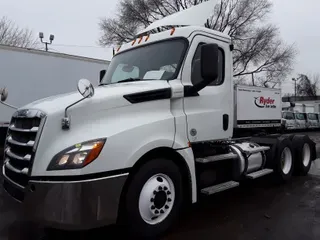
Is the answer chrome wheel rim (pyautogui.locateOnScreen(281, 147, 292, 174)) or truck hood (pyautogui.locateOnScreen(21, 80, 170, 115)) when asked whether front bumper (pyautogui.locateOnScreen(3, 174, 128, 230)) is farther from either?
chrome wheel rim (pyautogui.locateOnScreen(281, 147, 292, 174))

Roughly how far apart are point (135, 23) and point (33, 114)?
29.3 meters

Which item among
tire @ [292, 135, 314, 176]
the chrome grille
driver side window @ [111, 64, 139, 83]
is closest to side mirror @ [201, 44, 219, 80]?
driver side window @ [111, 64, 139, 83]

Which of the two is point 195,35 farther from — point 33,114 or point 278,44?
point 278,44

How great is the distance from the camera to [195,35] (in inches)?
193

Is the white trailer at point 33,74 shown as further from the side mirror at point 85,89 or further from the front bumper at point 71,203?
the front bumper at point 71,203

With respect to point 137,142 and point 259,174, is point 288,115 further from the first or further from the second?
point 137,142

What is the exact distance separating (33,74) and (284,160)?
24.1ft

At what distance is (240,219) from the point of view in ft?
15.7

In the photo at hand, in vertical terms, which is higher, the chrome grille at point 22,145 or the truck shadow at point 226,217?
the chrome grille at point 22,145

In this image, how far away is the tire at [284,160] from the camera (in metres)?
6.70

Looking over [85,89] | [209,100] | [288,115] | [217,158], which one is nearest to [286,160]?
[217,158]

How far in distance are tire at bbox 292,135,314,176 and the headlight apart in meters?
5.57

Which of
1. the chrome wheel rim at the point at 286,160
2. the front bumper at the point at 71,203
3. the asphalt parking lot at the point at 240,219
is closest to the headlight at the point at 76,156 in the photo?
the front bumper at the point at 71,203

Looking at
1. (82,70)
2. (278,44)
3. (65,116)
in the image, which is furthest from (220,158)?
(278,44)
